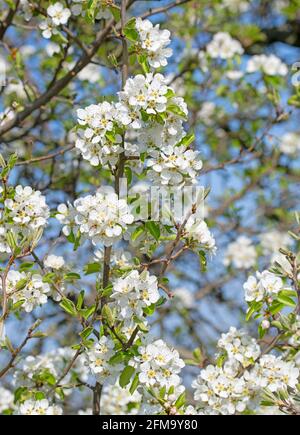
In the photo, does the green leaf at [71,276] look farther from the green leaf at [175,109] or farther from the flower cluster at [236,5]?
the flower cluster at [236,5]

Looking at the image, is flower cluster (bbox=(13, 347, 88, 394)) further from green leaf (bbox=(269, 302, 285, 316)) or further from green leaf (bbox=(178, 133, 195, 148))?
green leaf (bbox=(178, 133, 195, 148))

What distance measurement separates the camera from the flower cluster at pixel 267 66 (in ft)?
14.6

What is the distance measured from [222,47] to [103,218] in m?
2.79

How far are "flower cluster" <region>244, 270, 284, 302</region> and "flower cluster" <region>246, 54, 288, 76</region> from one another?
2.43 m

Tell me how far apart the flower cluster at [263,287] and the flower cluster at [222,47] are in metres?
2.47

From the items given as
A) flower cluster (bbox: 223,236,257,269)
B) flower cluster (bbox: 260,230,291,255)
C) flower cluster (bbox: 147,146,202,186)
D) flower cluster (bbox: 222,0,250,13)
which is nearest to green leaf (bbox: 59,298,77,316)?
flower cluster (bbox: 147,146,202,186)

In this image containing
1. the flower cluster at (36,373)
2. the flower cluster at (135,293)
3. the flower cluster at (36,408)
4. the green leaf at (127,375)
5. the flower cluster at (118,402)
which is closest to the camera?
the flower cluster at (135,293)

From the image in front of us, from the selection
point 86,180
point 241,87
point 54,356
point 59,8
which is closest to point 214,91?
point 241,87

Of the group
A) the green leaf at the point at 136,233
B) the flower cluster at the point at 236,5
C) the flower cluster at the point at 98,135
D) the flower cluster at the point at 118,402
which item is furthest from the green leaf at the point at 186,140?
the flower cluster at the point at 236,5

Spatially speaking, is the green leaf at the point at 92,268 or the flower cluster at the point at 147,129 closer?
the flower cluster at the point at 147,129

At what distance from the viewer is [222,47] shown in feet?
14.7

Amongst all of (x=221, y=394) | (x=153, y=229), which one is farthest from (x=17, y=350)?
(x=221, y=394)

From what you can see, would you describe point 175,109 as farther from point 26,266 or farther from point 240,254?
point 240,254
